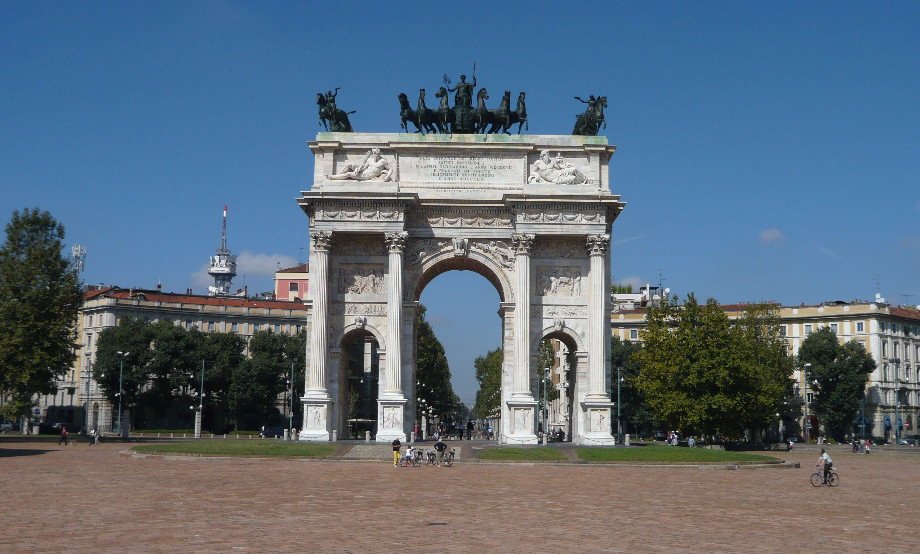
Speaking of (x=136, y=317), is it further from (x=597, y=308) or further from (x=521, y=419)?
(x=597, y=308)

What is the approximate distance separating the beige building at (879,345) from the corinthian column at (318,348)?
54571 mm

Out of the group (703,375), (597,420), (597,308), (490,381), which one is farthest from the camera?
(490,381)

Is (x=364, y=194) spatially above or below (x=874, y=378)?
above

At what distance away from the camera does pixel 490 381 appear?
15175 cm

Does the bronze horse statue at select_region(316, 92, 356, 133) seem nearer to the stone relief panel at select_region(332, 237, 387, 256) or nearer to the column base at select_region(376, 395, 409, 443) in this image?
the stone relief panel at select_region(332, 237, 387, 256)

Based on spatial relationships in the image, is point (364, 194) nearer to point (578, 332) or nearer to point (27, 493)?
point (578, 332)

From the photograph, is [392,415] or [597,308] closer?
[392,415]

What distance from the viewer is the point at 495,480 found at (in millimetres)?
33312

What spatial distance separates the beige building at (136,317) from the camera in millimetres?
107312

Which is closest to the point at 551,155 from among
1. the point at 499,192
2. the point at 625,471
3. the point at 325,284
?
the point at 499,192

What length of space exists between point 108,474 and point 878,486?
27.5m

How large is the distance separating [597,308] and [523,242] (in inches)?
217

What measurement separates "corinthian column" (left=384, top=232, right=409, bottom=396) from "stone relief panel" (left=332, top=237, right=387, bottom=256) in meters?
1.78

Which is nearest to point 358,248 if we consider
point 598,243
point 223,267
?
point 598,243
